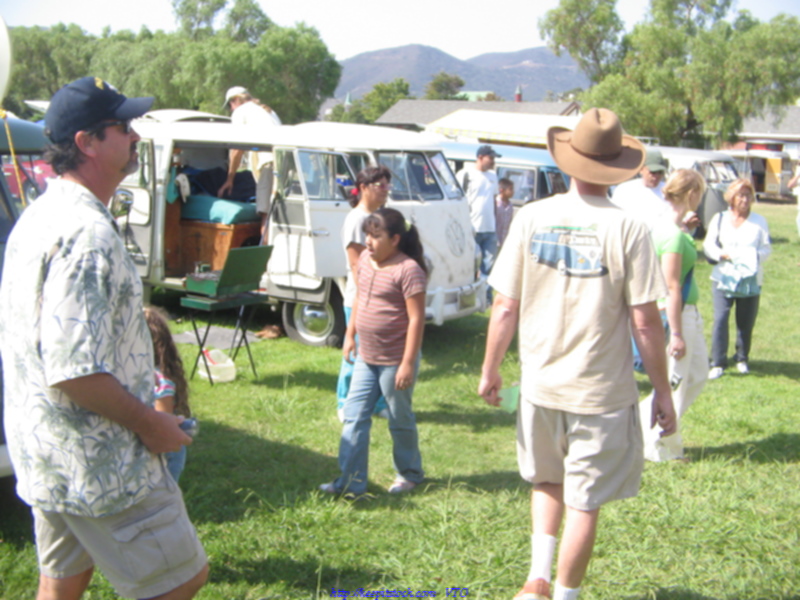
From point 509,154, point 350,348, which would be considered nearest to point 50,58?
point 509,154

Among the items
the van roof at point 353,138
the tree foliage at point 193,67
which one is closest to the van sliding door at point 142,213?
the van roof at point 353,138

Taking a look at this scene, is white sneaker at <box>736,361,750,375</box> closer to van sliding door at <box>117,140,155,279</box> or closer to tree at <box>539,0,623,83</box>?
van sliding door at <box>117,140,155,279</box>

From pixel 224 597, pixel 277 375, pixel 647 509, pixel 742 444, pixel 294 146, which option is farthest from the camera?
pixel 294 146

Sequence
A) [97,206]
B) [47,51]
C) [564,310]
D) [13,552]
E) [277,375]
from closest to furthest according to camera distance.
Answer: [97,206]
[564,310]
[13,552]
[277,375]
[47,51]

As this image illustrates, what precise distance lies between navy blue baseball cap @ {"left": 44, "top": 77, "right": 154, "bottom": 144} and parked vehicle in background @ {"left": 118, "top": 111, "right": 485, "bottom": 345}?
5548mm

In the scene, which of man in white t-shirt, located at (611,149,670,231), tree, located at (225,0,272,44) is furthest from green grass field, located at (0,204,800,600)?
tree, located at (225,0,272,44)

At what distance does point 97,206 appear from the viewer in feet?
6.90

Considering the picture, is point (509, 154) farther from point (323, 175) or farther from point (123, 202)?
point (123, 202)

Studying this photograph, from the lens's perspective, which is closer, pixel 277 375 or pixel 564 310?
pixel 564 310

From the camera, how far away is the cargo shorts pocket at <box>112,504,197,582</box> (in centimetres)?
216

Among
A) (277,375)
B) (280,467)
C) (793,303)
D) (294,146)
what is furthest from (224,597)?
(793,303)

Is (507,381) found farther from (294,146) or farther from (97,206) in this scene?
(97,206)

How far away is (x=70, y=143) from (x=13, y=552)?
7.93ft

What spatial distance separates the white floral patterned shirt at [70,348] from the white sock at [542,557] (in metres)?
1.64
